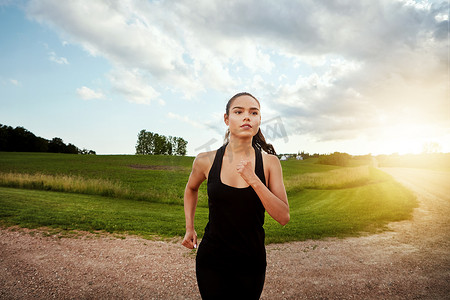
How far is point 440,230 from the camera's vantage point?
11336mm

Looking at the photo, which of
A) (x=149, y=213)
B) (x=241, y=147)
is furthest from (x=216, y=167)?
(x=149, y=213)

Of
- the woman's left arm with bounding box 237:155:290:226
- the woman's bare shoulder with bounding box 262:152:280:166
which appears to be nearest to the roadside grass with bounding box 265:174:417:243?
the woman's bare shoulder with bounding box 262:152:280:166

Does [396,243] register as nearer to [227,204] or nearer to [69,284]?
[227,204]

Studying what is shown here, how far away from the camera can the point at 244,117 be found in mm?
2637

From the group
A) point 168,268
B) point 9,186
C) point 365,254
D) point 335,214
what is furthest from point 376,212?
point 9,186

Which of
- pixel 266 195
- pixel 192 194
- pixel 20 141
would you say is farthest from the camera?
pixel 20 141

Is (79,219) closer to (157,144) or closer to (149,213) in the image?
(149,213)

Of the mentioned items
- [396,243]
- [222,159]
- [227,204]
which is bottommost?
[396,243]

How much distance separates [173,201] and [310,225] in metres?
10.6

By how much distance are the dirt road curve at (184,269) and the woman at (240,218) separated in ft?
12.7

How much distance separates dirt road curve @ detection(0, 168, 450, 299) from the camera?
5.86m

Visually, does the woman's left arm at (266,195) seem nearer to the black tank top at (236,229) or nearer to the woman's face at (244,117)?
the black tank top at (236,229)

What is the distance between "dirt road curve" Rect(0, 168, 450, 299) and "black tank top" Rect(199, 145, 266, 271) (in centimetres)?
398

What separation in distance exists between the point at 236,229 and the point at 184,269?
17.4 ft
